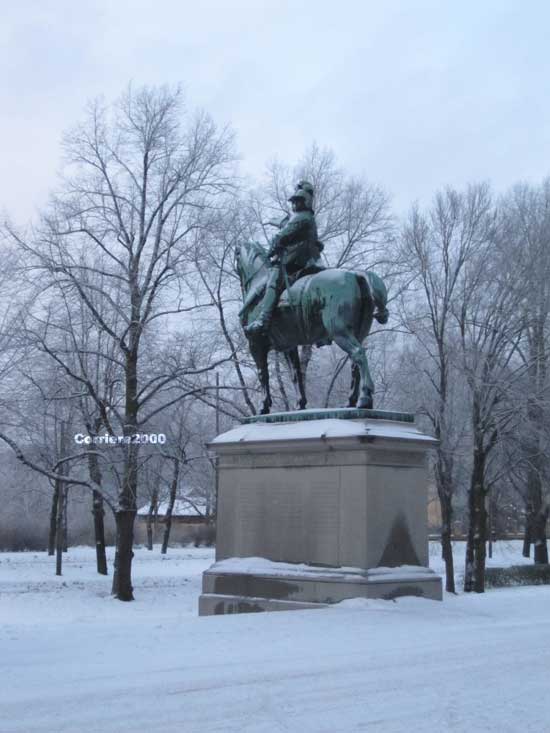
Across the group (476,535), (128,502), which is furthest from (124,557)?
(476,535)

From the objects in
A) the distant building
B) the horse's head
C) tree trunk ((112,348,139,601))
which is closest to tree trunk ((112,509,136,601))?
tree trunk ((112,348,139,601))

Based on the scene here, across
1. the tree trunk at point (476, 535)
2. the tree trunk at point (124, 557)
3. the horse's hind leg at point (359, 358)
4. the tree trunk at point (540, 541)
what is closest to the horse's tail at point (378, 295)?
the horse's hind leg at point (359, 358)

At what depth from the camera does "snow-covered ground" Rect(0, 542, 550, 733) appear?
5.41m

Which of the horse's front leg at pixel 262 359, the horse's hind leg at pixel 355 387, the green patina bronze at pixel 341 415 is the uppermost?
the horse's front leg at pixel 262 359

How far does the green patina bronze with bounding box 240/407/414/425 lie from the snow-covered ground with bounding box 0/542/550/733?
7.51 feet

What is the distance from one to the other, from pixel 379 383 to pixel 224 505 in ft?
57.6

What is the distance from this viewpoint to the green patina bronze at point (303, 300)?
11719 millimetres

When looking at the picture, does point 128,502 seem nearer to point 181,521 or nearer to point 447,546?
point 447,546

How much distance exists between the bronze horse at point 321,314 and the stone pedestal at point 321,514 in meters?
0.84

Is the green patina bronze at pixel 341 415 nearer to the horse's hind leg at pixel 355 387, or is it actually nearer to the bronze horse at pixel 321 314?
the bronze horse at pixel 321 314

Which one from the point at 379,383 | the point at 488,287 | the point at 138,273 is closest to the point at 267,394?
the point at 138,273

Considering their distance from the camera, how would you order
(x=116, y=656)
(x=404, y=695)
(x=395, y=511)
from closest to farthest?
(x=404, y=695) < (x=116, y=656) < (x=395, y=511)

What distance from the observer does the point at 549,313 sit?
26.9 meters

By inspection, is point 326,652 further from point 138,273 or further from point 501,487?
point 501,487
